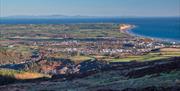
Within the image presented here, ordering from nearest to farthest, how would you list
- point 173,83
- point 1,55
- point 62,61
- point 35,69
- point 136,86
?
point 173,83, point 136,86, point 35,69, point 62,61, point 1,55

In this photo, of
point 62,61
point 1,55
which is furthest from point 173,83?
point 1,55

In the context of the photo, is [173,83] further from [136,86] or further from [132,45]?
[132,45]

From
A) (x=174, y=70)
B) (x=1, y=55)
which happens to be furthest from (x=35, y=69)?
(x=174, y=70)

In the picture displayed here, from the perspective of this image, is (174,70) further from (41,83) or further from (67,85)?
(41,83)

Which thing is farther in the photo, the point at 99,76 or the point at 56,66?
the point at 56,66

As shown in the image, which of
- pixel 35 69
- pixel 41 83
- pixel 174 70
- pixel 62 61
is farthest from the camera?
pixel 62 61

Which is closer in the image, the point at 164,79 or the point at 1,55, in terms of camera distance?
the point at 164,79

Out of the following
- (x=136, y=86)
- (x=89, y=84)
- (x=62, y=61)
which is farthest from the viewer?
(x=62, y=61)

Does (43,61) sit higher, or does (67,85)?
(67,85)

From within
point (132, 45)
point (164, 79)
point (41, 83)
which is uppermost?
point (164, 79)
